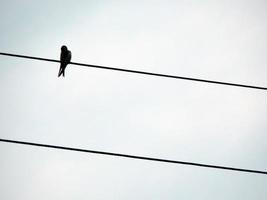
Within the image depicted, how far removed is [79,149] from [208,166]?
1712 mm

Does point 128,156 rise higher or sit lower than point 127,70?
lower

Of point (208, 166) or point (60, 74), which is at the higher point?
point (60, 74)

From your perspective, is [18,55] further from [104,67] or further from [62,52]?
[62,52]

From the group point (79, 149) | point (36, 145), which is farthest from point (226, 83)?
point (36, 145)

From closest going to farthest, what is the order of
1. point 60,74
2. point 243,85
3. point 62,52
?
point 243,85 < point 60,74 < point 62,52

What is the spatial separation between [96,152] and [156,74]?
163 centimetres

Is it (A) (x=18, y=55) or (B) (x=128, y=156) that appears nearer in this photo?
(B) (x=128, y=156)

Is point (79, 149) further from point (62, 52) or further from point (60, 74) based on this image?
point (62, 52)

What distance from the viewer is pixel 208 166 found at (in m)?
6.27

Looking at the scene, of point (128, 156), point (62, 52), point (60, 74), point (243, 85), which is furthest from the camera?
point (62, 52)

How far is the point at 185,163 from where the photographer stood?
6316 millimetres

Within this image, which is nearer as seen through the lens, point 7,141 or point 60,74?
point 7,141

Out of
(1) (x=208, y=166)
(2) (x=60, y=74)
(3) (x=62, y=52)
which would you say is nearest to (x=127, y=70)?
(1) (x=208, y=166)

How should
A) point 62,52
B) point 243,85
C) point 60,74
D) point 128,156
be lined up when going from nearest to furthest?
point 128,156
point 243,85
point 60,74
point 62,52
